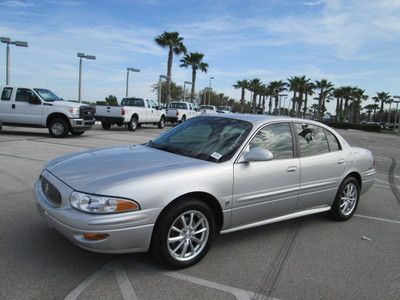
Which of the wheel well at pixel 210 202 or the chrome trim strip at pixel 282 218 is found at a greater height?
the wheel well at pixel 210 202

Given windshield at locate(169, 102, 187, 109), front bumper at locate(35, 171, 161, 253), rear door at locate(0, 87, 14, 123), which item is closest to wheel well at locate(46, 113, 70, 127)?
rear door at locate(0, 87, 14, 123)

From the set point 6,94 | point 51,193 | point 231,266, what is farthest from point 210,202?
point 6,94

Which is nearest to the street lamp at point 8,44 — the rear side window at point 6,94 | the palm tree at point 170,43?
the rear side window at point 6,94

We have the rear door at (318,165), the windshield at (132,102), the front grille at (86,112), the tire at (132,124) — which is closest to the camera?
the rear door at (318,165)

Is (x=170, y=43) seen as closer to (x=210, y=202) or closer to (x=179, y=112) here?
(x=179, y=112)

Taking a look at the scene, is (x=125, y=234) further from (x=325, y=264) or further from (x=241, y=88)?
(x=241, y=88)

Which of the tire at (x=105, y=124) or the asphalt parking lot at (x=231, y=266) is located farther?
the tire at (x=105, y=124)

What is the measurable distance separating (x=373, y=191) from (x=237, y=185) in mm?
5020

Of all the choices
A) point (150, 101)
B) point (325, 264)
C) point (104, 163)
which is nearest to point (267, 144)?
point (325, 264)

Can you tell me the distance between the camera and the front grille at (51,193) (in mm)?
3755

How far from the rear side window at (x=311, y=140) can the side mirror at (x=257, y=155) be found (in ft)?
3.19

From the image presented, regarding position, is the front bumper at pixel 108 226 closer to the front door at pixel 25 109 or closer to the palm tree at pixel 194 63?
the front door at pixel 25 109

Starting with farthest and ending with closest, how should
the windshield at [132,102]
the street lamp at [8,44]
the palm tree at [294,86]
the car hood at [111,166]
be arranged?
the palm tree at [294,86] < the street lamp at [8,44] < the windshield at [132,102] < the car hood at [111,166]

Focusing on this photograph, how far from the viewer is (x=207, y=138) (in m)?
4.74
